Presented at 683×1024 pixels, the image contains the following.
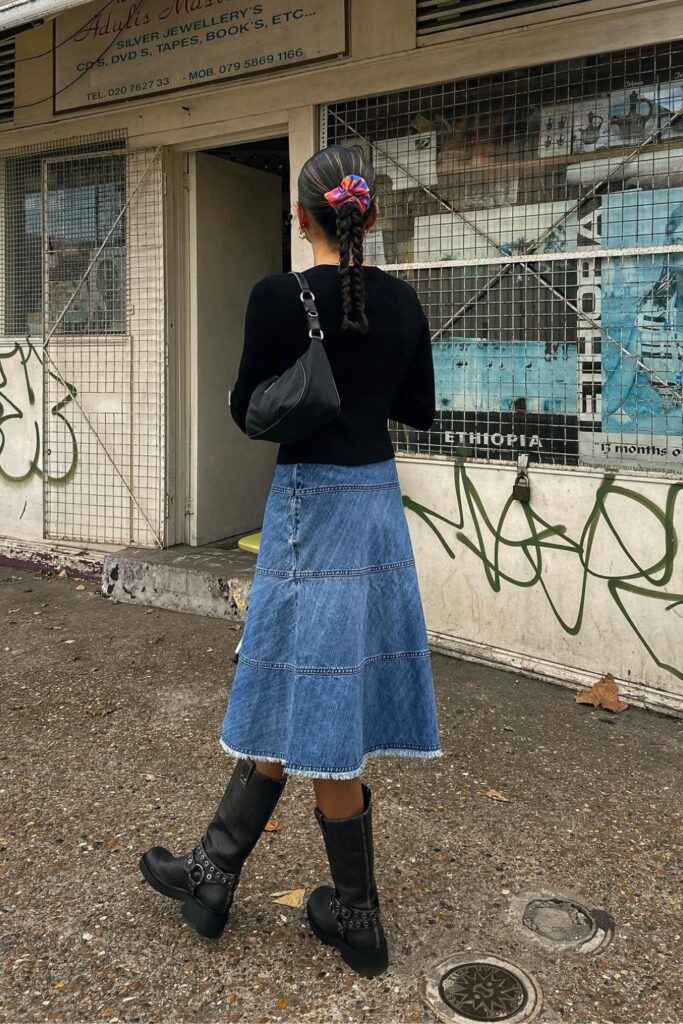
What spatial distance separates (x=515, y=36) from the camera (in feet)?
14.7

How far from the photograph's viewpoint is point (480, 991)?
7.88 feet

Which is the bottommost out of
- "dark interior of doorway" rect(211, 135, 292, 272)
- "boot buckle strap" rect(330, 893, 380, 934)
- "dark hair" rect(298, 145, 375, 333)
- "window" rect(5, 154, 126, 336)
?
"boot buckle strap" rect(330, 893, 380, 934)

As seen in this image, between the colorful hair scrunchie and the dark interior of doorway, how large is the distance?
4.18 m

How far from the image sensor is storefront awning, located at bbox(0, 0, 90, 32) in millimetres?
4965

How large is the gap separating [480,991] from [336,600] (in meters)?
1.06

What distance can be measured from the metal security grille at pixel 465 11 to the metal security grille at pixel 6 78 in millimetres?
3316

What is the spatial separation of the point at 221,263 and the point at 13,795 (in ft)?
13.6

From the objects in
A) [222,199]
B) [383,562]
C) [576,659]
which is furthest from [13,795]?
[222,199]

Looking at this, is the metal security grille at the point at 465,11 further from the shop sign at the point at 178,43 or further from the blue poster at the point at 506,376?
the blue poster at the point at 506,376

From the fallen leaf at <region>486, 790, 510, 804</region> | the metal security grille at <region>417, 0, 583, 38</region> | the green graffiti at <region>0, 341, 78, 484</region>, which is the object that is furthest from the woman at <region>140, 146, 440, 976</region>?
the green graffiti at <region>0, 341, 78, 484</region>

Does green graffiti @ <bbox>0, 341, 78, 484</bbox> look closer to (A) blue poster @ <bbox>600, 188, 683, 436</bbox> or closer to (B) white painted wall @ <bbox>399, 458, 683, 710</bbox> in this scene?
(B) white painted wall @ <bbox>399, 458, 683, 710</bbox>

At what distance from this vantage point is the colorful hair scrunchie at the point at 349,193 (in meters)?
2.28

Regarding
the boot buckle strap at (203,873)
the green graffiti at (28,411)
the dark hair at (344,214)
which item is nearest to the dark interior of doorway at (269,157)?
the green graffiti at (28,411)

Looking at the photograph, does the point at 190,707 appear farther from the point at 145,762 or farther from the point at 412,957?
the point at 412,957
